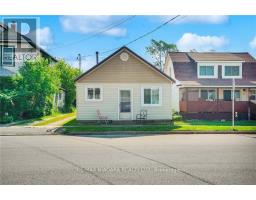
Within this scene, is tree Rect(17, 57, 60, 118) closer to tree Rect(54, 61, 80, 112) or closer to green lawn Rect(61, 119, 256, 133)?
tree Rect(54, 61, 80, 112)

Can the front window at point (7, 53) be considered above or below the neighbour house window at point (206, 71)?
below

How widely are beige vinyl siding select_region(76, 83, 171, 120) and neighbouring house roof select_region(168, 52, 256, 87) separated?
572 centimetres

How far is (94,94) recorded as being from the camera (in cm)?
2284

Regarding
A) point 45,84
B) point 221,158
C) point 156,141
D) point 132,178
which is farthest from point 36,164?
point 45,84

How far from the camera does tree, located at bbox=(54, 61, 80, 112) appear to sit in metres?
24.2

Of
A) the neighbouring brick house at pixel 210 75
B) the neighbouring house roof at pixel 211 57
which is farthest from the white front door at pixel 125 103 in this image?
the neighbouring house roof at pixel 211 57

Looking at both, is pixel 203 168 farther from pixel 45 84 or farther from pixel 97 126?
pixel 45 84

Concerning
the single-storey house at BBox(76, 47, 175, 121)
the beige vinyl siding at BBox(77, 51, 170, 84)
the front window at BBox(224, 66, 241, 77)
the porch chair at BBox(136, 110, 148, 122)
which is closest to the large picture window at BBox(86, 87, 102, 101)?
the single-storey house at BBox(76, 47, 175, 121)

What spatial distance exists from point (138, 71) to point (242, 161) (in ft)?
41.6

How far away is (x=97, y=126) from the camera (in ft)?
67.8

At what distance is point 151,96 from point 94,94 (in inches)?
122

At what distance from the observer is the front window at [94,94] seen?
2270cm

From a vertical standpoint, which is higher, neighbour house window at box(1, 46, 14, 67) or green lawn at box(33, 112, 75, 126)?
neighbour house window at box(1, 46, 14, 67)

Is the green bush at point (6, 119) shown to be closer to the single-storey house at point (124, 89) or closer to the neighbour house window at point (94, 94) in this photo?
the single-storey house at point (124, 89)
